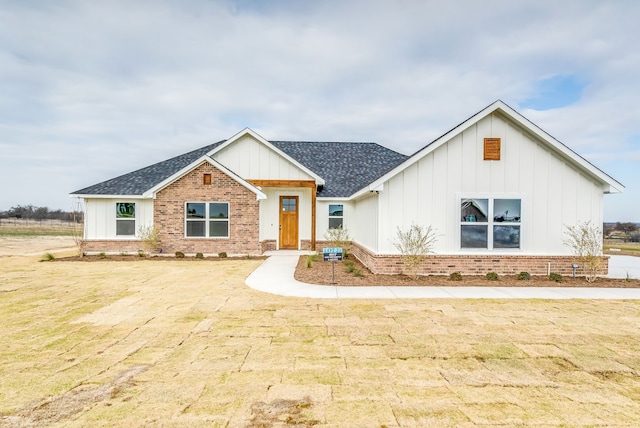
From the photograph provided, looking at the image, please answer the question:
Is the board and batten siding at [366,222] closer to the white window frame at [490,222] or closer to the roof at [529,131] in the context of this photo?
the roof at [529,131]

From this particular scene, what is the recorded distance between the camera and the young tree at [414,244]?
11.3 m

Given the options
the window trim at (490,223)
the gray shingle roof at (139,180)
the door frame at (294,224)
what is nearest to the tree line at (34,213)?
the gray shingle roof at (139,180)

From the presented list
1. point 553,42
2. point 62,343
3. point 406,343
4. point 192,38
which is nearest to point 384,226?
point 406,343

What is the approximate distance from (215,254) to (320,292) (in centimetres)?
977

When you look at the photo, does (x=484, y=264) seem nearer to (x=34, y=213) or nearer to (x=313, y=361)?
(x=313, y=361)

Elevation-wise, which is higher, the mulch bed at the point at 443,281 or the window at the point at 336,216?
the window at the point at 336,216

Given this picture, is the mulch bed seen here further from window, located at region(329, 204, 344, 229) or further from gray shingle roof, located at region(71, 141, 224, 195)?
gray shingle roof, located at region(71, 141, 224, 195)

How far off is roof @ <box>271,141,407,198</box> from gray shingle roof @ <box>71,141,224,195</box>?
270 inches

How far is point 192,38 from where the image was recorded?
17047 millimetres

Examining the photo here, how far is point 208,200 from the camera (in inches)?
691

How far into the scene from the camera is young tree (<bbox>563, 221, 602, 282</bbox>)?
437 inches

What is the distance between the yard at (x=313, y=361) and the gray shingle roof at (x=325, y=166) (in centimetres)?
1021

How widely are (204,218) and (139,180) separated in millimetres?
4729

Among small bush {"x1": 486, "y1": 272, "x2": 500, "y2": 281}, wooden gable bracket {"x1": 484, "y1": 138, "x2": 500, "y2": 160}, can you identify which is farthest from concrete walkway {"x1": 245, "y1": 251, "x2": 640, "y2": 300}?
wooden gable bracket {"x1": 484, "y1": 138, "x2": 500, "y2": 160}
